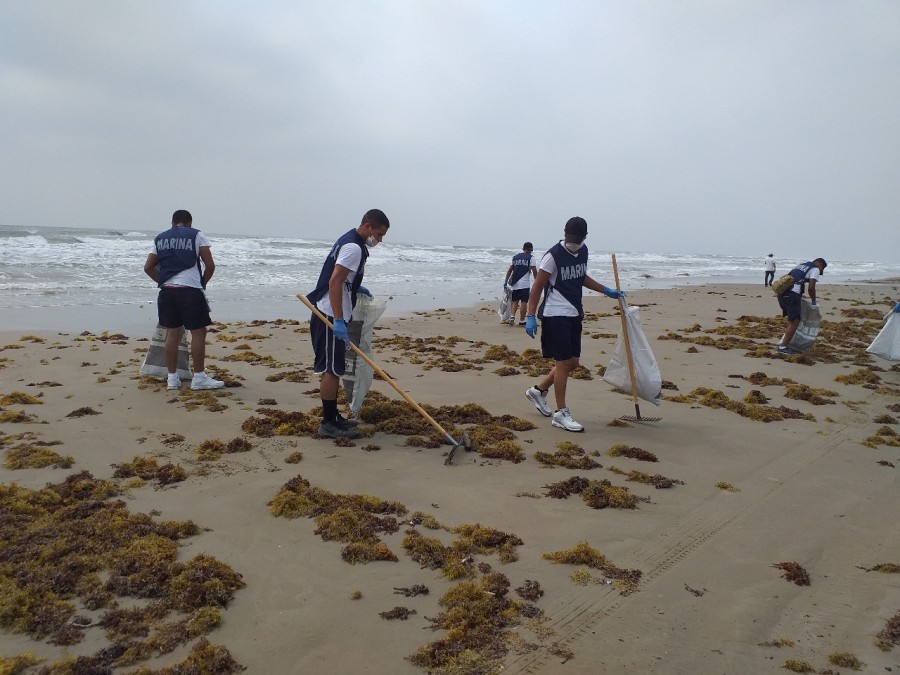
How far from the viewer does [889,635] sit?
8.38 feet

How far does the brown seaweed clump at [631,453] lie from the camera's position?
4691 millimetres

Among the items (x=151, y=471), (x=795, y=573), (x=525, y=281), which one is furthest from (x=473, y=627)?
(x=525, y=281)

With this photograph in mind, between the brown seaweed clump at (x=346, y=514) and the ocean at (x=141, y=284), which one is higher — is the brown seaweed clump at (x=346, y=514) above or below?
below

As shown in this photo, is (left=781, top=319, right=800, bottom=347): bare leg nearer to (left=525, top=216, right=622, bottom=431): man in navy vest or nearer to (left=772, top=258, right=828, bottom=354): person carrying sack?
(left=772, top=258, right=828, bottom=354): person carrying sack

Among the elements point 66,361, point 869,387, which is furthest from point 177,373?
point 869,387

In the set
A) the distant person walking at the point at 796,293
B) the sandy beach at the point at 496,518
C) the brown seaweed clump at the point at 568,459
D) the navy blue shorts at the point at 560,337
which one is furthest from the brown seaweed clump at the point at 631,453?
the distant person walking at the point at 796,293

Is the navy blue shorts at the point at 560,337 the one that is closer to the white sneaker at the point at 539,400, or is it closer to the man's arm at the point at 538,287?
the man's arm at the point at 538,287

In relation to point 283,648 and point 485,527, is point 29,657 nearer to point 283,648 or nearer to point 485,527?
point 283,648

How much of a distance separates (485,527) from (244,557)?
1.33 metres

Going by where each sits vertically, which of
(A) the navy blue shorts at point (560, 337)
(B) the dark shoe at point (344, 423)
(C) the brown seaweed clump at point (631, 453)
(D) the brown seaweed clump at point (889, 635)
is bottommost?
(D) the brown seaweed clump at point (889, 635)

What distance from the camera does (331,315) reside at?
496 cm

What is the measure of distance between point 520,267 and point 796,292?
15.9ft

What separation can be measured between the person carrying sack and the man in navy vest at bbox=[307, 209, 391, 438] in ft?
22.4

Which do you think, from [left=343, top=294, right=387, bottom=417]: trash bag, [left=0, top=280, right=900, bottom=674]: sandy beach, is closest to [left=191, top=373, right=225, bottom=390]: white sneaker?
[left=0, top=280, right=900, bottom=674]: sandy beach
